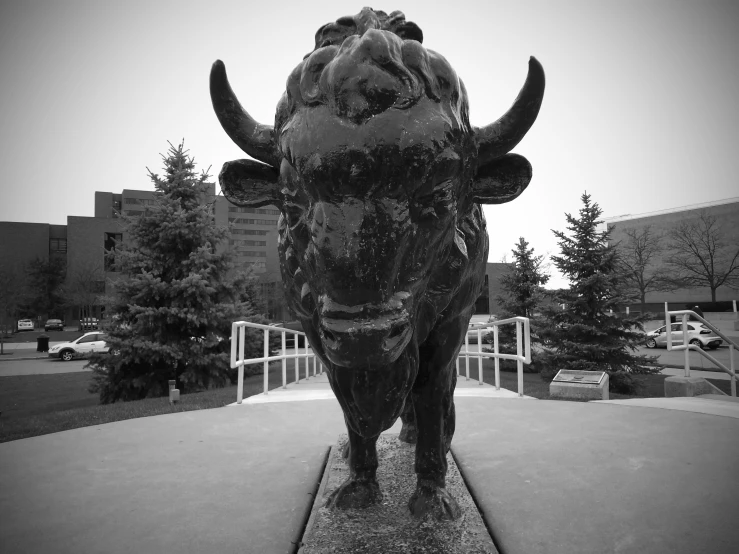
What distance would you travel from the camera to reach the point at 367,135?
4.38ft

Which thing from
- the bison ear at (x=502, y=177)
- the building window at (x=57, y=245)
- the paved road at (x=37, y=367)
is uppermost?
the building window at (x=57, y=245)

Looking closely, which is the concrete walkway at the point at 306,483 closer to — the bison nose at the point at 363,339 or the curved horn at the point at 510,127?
the bison nose at the point at 363,339

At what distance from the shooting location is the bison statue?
131 cm

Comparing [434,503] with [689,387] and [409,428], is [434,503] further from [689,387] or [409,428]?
[689,387]

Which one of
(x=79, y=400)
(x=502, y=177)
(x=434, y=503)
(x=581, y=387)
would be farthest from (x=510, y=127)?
(x=79, y=400)

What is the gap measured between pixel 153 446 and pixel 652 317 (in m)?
12.2

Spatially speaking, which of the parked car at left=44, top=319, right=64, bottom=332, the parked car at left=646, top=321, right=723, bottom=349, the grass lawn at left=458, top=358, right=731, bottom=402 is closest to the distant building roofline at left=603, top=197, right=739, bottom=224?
the parked car at left=646, top=321, right=723, bottom=349

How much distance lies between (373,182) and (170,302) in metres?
9.98

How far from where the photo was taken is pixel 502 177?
178 cm

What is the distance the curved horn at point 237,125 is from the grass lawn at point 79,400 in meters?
4.87

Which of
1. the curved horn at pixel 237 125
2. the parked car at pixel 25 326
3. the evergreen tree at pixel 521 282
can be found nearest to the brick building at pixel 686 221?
the evergreen tree at pixel 521 282

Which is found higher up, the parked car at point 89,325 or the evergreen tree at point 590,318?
the evergreen tree at point 590,318

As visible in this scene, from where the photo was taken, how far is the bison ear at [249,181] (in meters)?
1.84

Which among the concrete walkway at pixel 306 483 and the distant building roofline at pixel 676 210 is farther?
the distant building roofline at pixel 676 210
